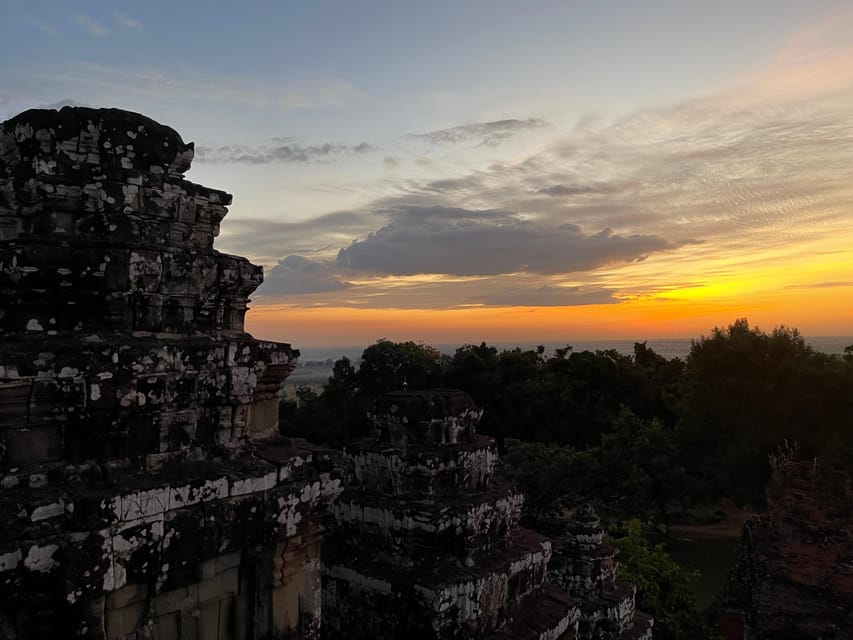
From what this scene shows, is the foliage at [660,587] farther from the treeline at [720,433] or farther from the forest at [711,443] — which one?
the treeline at [720,433]

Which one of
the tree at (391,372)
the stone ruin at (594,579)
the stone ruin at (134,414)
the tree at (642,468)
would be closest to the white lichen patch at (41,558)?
the stone ruin at (134,414)

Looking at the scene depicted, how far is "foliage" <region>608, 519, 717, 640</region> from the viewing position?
12.0 meters

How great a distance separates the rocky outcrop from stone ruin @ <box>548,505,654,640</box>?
4.94 m

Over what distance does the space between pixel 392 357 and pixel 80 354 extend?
1366 inches

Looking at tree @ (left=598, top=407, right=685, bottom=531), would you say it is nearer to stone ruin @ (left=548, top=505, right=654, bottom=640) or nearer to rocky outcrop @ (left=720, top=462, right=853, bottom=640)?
rocky outcrop @ (left=720, top=462, right=853, bottom=640)

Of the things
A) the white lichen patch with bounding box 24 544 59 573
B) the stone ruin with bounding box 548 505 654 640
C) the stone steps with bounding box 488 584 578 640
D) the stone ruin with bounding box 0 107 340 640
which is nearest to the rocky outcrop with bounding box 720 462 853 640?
the stone ruin with bounding box 548 505 654 640

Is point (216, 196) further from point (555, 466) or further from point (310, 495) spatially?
point (555, 466)

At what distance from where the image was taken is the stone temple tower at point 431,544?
555 centimetres

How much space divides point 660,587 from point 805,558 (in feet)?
9.19

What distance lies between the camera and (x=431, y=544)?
18.7 feet

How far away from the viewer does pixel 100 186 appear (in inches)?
147

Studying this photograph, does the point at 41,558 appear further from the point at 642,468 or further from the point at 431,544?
the point at 642,468

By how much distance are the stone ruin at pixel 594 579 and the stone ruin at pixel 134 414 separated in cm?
527

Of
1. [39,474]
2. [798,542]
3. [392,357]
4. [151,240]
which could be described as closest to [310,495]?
[39,474]
